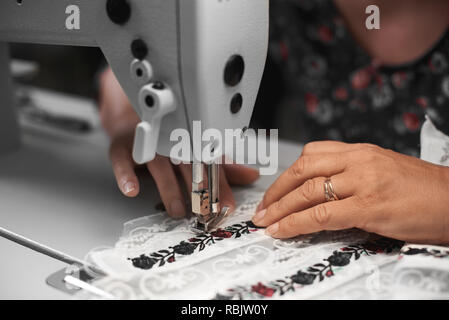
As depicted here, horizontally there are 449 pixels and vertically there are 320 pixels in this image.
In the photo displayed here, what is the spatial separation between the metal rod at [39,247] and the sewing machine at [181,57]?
20cm

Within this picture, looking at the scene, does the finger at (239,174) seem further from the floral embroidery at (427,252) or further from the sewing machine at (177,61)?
the floral embroidery at (427,252)

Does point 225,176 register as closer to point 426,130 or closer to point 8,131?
point 426,130

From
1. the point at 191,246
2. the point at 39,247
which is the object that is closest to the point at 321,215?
the point at 191,246

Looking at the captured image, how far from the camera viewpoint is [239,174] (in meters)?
1.07

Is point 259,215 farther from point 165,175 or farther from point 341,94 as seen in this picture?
point 341,94

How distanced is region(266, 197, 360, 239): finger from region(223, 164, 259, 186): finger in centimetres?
26

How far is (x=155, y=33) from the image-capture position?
0.72m

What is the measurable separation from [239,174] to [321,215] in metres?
0.31

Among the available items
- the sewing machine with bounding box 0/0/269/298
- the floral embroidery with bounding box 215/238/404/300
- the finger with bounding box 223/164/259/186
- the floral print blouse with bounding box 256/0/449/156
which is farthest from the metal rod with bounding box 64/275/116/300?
the floral print blouse with bounding box 256/0/449/156

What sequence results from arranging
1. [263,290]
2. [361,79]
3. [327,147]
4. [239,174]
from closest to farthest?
[263,290] → [327,147] → [239,174] → [361,79]

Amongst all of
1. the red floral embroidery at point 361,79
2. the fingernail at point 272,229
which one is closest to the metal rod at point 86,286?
the fingernail at point 272,229

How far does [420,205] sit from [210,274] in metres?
0.34
